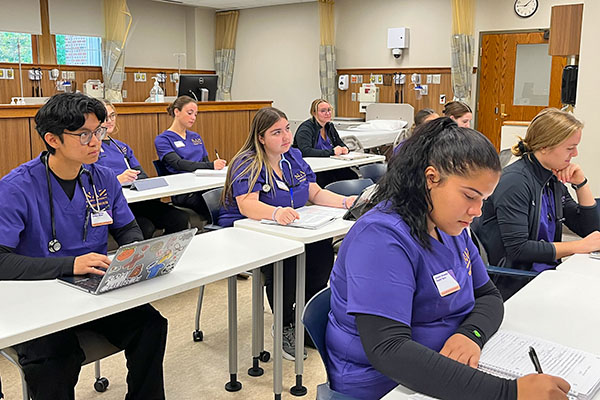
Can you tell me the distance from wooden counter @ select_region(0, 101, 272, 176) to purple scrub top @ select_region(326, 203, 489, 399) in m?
4.20

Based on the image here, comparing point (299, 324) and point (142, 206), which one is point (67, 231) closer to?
point (299, 324)

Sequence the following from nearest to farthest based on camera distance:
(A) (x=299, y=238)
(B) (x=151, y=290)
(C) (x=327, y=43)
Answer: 1. (B) (x=151, y=290)
2. (A) (x=299, y=238)
3. (C) (x=327, y=43)

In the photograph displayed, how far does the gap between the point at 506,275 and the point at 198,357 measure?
157 cm

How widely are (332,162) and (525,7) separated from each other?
4.89 metres

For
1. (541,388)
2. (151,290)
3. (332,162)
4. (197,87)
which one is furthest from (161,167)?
(541,388)

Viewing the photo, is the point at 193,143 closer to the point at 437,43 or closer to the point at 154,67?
the point at 437,43

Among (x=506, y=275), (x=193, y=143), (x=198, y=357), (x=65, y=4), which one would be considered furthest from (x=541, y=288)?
(x=65, y=4)

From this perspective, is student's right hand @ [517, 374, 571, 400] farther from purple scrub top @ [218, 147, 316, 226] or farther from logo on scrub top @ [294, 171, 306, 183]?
logo on scrub top @ [294, 171, 306, 183]

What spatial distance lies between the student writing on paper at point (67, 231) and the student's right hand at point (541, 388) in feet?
4.35

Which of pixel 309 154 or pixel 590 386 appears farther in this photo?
pixel 309 154

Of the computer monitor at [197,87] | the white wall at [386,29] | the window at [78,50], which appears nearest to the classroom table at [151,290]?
the computer monitor at [197,87]

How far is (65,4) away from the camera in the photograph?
31.1ft

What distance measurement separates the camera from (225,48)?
11.5m

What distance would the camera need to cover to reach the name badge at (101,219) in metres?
2.13
